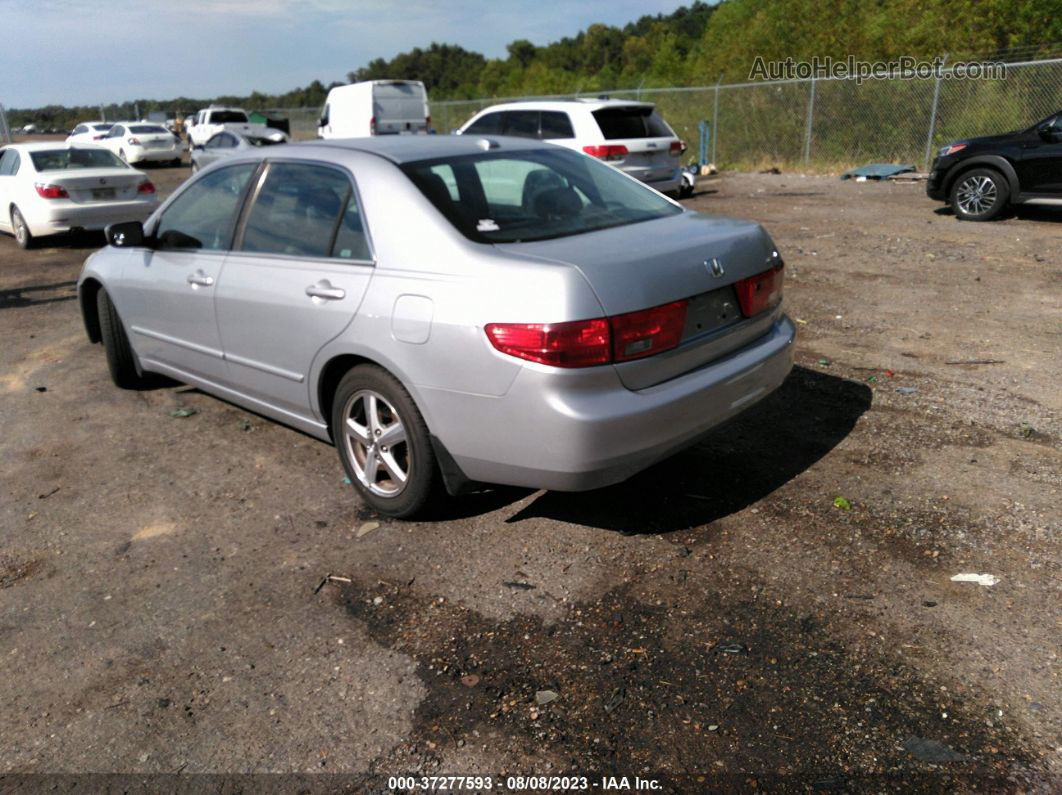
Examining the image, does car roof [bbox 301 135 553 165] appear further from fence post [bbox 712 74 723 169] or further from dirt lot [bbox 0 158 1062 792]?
fence post [bbox 712 74 723 169]

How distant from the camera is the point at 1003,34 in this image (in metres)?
22.9

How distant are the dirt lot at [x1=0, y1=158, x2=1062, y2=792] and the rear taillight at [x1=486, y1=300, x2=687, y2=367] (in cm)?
94

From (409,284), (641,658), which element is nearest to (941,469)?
(641,658)

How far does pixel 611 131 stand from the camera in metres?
13.0

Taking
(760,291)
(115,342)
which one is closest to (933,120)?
(760,291)

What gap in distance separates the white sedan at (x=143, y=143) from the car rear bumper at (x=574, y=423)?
30.4m

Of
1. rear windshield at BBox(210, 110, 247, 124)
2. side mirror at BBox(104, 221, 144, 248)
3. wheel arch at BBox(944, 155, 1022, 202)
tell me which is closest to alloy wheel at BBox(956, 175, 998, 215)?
wheel arch at BBox(944, 155, 1022, 202)

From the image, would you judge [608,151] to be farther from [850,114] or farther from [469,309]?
[850,114]

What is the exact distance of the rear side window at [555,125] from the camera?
13055 mm

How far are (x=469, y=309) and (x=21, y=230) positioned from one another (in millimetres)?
12305

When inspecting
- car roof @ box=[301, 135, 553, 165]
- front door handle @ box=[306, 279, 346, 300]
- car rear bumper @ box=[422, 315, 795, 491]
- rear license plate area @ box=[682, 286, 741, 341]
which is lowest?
car rear bumper @ box=[422, 315, 795, 491]

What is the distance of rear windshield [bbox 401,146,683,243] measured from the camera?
3688 millimetres

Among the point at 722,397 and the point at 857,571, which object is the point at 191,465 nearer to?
the point at 722,397

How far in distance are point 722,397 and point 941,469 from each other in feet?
4.78
